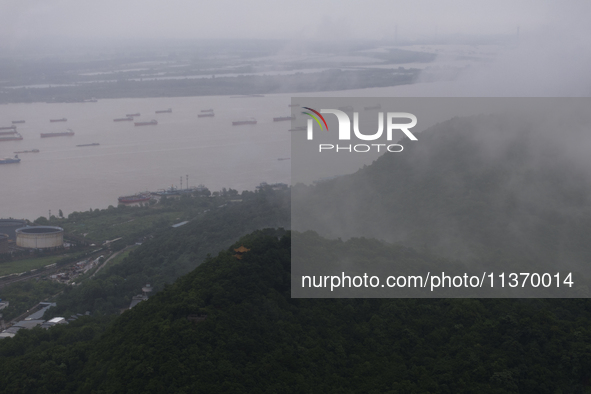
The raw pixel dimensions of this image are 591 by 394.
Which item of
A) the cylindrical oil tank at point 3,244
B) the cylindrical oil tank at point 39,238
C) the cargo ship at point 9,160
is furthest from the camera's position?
the cargo ship at point 9,160

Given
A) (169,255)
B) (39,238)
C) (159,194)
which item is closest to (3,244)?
(39,238)

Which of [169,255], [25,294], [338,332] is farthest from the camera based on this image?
[169,255]

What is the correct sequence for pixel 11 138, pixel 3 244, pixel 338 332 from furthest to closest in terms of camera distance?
pixel 11 138, pixel 3 244, pixel 338 332

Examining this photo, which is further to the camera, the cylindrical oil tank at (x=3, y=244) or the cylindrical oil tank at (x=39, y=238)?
the cylindrical oil tank at (x=39, y=238)

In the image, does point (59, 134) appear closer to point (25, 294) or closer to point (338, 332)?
point (25, 294)

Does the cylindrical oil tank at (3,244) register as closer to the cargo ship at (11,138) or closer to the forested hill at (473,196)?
the forested hill at (473,196)

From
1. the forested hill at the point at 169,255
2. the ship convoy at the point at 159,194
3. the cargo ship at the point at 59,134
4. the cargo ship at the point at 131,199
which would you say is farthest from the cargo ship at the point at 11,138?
the forested hill at the point at 169,255
